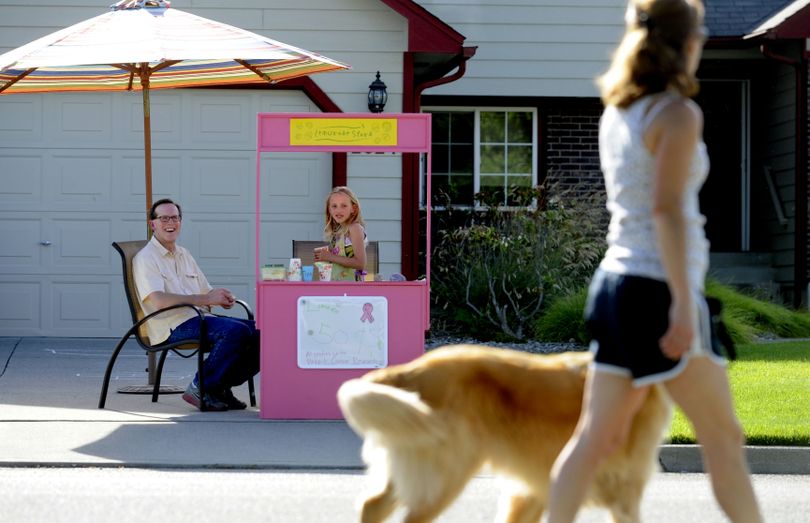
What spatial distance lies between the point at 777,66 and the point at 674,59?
14293mm

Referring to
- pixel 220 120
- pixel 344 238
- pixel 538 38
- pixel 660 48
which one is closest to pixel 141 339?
pixel 344 238

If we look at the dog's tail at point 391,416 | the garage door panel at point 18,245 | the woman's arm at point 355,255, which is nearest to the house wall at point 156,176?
the garage door panel at point 18,245

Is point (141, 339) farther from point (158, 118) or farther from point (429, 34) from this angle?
point (429, 34)

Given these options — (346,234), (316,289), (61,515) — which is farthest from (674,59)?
(346,234)

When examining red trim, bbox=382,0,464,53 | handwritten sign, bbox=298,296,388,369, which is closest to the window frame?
red trim, bbox=382,0,464,53

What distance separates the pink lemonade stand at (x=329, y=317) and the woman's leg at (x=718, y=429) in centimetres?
466

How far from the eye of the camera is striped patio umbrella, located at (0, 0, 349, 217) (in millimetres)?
9141

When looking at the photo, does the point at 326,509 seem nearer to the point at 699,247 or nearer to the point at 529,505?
the point at 529,505

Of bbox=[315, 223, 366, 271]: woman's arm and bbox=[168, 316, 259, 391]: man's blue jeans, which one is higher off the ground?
bbox=[315, 223, 366, 271]: woman's arm

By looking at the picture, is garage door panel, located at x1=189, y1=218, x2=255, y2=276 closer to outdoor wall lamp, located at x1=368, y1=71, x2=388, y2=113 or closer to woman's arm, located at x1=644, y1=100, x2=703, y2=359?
outdoor wall lamp, located at x1=368, y1=71, x2=388, y2=113

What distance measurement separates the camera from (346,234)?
32.2 feet

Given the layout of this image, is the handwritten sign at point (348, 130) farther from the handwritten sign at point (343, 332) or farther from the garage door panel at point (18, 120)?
the garage door panel at point (18, 120)

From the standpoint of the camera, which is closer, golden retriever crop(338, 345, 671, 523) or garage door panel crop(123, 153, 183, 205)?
golden retriever crop(338, 345, 671, 523)

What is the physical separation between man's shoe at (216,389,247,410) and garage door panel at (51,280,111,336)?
5.39m
